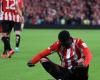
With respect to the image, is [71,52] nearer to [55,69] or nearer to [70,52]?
[70,52]

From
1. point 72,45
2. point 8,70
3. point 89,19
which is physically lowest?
point 89,19

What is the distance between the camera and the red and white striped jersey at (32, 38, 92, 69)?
959cm

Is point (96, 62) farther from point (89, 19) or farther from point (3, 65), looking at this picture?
point (89, 19)

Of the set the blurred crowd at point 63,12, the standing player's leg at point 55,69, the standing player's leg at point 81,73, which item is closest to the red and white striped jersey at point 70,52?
the standing player's leg at point 55,69

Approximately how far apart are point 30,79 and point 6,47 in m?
4.32

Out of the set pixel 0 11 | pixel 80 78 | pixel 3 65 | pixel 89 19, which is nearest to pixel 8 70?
pixel 3 65

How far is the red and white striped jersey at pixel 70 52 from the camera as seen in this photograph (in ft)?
31.4

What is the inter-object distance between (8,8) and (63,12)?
23.2m

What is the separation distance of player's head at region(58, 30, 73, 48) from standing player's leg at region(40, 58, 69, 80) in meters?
0.46

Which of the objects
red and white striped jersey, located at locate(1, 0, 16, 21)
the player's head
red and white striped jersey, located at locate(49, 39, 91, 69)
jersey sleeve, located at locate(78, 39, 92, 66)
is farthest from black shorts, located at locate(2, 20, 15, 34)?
the player's head

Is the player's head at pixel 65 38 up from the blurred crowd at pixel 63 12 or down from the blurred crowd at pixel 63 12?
up

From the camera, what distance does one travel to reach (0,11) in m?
17.8

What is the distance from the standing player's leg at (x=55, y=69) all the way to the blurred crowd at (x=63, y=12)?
2857 centimetres

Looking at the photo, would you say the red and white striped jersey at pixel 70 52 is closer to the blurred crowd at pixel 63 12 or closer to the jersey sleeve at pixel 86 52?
the jersey sleeve at pixel 86 52
